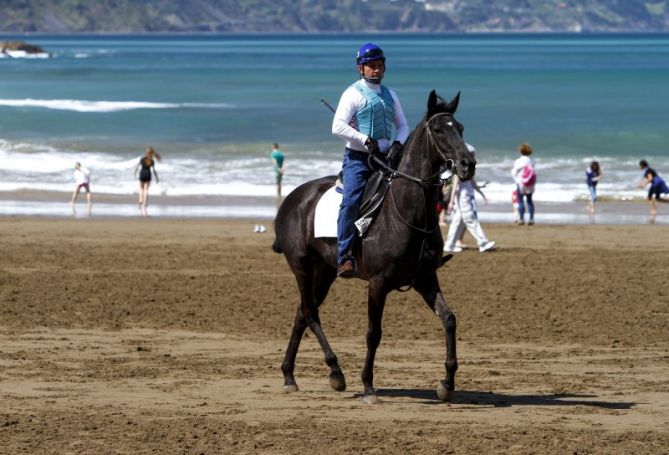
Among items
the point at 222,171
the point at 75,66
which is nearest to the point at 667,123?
the point at 222,171

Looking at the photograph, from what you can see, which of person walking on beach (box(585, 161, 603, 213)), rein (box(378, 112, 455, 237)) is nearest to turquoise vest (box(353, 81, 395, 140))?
rein (box(378, 112, 455, 237))

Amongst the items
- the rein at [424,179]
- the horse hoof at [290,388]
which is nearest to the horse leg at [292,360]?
the horse hoof at [290,388]

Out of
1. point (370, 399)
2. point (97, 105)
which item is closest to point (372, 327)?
point (370, 399)

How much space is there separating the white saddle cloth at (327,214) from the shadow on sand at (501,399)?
1.38 m

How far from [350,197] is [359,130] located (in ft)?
1.81

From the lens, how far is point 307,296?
36.5ft

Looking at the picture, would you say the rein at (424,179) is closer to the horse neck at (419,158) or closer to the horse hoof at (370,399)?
the horse neck at (419,158)

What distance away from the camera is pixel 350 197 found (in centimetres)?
1052

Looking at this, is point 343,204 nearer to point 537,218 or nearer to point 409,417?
point 409,417

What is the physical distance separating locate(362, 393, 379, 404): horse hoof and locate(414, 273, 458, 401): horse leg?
0.50 metres

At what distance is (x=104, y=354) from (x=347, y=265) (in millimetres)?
3193

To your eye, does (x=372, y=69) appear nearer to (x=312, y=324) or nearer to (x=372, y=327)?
(x=372, y=327)

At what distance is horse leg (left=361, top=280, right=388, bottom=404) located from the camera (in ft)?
33.7

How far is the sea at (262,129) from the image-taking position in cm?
3316
